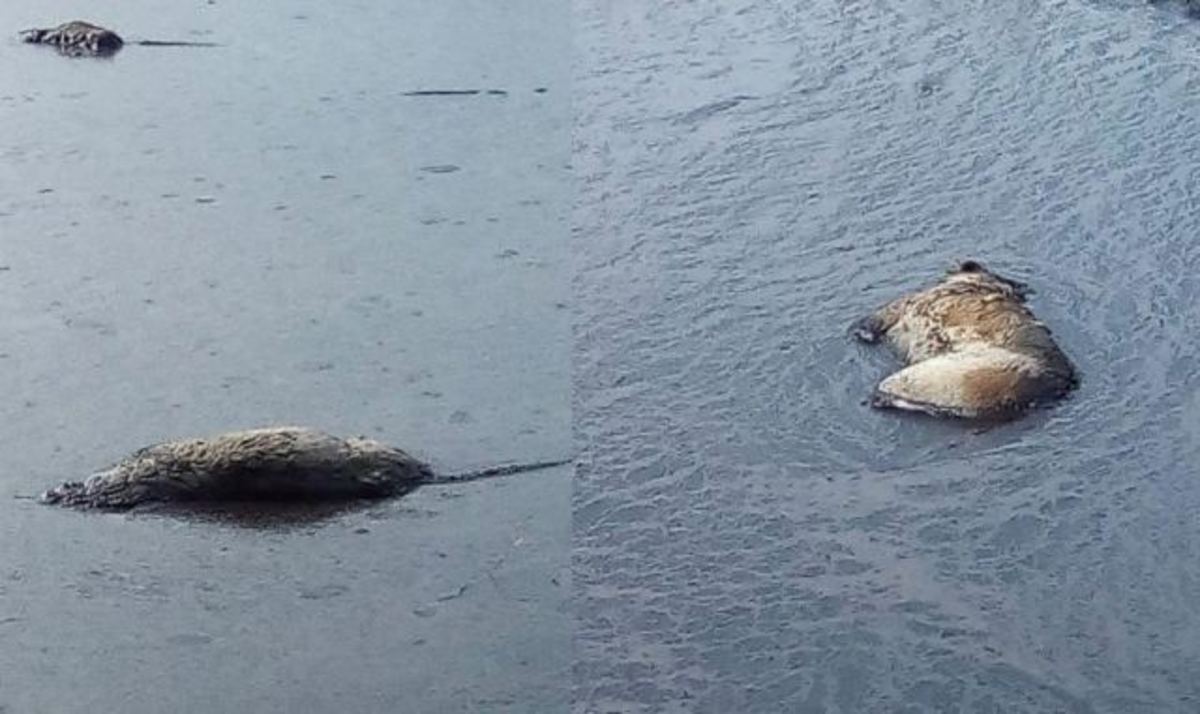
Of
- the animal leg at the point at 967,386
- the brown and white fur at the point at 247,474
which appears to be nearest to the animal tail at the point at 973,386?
the animal leg at the point at 967,386

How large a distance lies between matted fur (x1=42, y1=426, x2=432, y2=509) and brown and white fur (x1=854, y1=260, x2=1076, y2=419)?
208 cm

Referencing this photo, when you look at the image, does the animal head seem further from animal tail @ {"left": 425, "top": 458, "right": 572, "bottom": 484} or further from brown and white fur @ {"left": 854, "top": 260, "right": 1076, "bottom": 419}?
animal tail @ {"left": 425, "top": 458, "right": 572, "bottom": 484}

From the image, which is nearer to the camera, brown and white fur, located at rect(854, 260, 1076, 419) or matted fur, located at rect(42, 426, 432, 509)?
matted fur, located at rect(42, 426, 432, 509)

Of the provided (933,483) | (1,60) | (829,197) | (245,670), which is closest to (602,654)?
(245,670)

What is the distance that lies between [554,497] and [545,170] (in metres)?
3.99

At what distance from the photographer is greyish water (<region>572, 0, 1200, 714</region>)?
734cm

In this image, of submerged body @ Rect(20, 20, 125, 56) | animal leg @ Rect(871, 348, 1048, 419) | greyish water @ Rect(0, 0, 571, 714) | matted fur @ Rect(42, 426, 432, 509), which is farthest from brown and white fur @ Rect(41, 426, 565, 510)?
submerged body @ Rect(20, 20, 125, 56)

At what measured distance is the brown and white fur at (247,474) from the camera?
323 inches

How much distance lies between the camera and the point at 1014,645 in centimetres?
736

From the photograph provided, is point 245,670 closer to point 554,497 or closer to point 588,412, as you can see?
point 554,497

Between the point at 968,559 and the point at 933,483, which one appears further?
the point at 933,483

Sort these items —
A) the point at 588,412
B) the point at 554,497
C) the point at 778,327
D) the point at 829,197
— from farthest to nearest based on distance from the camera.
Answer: the point at 829,197
the point at 778,327
the point at 588,412
the point at 554,497

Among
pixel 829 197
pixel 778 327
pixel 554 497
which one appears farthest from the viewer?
pixel 829 197

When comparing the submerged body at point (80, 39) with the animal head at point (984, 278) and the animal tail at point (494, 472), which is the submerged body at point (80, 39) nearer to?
the animal head at point (984, 278)
